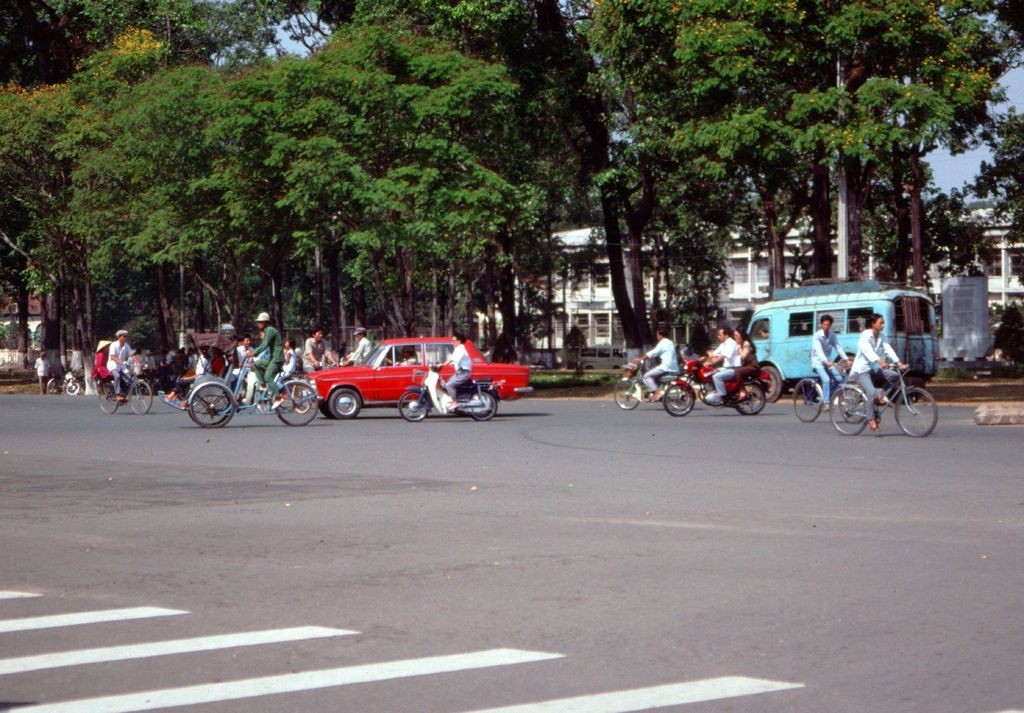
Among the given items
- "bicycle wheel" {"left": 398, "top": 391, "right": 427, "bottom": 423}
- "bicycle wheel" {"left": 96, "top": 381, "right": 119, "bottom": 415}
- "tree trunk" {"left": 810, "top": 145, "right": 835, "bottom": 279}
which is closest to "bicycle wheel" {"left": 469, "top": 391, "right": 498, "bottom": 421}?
"bicycle wheel" {"left": 398, "top": 391, "right": 427, "bottom": 423}

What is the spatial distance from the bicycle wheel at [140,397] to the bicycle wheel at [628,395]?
10029 millimetres

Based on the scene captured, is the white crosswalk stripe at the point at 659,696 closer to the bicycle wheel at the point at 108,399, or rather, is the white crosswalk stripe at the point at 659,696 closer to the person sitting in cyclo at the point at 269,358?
the person sitting in cyclo at the point at 269,358

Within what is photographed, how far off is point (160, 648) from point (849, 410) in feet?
55.4

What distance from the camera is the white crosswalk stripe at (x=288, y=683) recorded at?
601 centimetres

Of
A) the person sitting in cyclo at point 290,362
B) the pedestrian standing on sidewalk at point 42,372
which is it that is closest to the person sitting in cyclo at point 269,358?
the person sitting in cyclo at point 290,362

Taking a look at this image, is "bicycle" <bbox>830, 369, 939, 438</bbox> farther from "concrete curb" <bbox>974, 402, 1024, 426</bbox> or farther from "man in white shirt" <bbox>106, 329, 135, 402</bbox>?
"man in white shirt" <bbox>106, 329, 135, 402</bbox>

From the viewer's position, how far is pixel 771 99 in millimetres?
36719

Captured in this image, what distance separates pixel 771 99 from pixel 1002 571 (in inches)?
1122

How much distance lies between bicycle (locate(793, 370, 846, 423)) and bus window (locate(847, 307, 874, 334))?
902 centimetres

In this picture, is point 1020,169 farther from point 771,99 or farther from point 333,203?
point 333,203

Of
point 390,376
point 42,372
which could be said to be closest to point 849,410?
point 390,376

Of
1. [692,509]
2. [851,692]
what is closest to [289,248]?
[692,509]

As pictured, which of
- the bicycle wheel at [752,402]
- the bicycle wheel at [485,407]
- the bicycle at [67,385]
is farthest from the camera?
the bicycle at [67,385]

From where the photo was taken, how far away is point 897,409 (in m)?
22.5
